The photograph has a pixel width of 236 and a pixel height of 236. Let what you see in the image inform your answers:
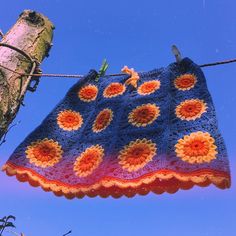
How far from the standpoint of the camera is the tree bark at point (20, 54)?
1904 millimetres

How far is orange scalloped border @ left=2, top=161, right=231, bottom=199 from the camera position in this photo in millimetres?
1507

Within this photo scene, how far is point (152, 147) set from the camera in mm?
1749

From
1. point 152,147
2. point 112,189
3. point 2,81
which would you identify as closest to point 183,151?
point 152,147

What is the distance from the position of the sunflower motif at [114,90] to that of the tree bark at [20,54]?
0.38 m

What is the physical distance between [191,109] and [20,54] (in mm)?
865

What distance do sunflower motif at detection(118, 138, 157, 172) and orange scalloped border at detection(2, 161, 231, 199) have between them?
89mm

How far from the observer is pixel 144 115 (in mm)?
1933

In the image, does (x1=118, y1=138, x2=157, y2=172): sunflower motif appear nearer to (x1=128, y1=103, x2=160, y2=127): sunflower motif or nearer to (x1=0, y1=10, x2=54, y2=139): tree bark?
(x1=128, y1=103, x2=160, y2=127): sunflower motif

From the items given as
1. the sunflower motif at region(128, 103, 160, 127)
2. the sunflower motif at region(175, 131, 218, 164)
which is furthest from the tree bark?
the sunflower motif at region(175, 131, 218, 164)

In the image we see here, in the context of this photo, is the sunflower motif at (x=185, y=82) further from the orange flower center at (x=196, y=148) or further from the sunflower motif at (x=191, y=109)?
the orange flower center at (x=196, y=148)

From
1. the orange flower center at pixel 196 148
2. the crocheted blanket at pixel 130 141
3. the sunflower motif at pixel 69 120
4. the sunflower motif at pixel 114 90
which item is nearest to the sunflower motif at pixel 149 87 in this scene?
the crocheted blanket at pixel 130 141

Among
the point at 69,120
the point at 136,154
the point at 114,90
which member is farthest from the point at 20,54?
the point at 136,154

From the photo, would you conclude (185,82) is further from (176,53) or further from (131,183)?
(131,183)

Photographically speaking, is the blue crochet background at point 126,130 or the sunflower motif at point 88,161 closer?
the blue crochet background at point 126,130
